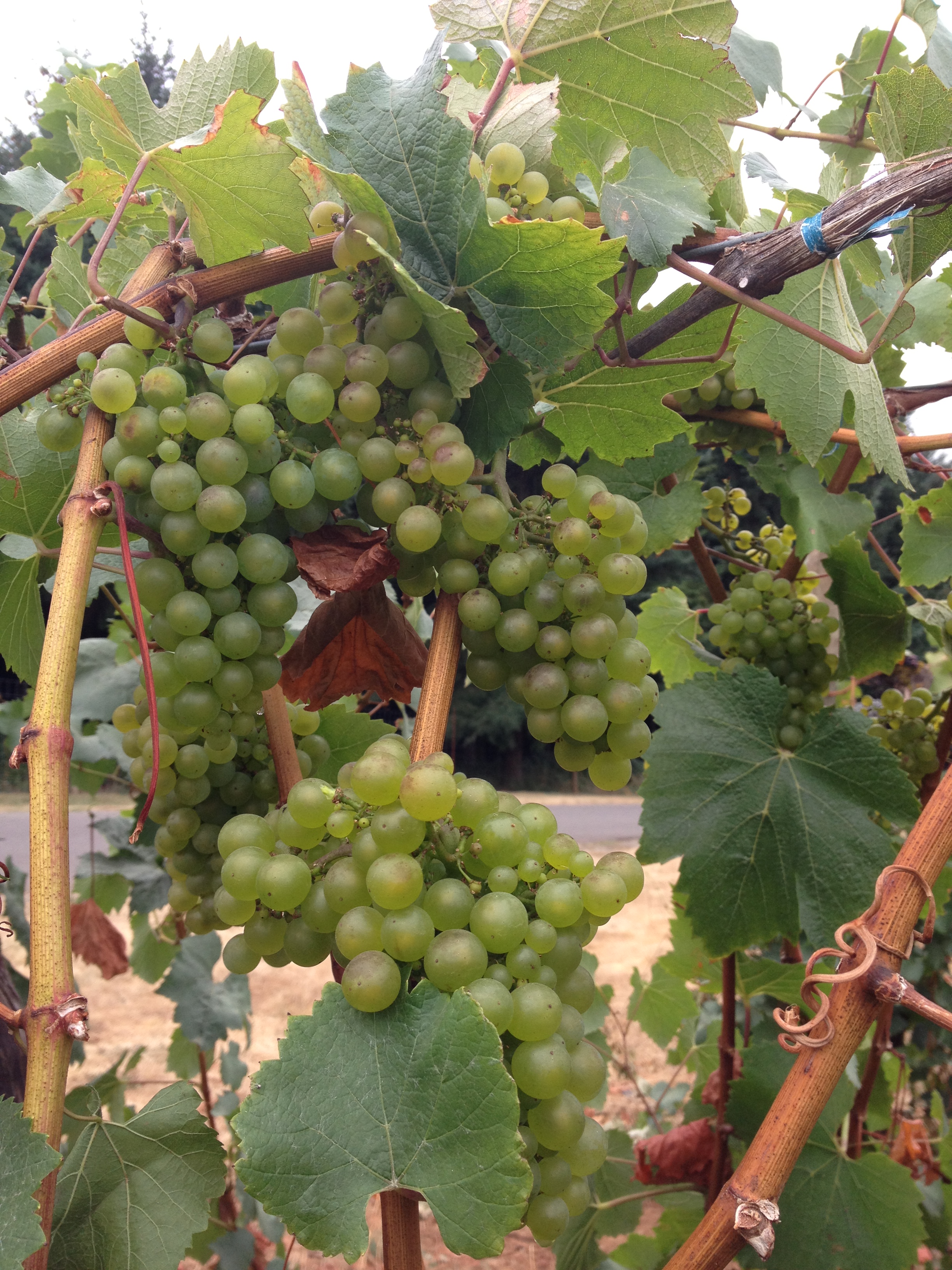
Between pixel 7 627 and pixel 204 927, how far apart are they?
11.2 inches

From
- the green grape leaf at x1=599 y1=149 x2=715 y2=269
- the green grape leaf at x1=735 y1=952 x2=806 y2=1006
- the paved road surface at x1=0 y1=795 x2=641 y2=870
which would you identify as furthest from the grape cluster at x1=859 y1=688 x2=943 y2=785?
the paved road surface at x1=0 y1=795 x2=641 y2=870

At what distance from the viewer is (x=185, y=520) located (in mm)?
510

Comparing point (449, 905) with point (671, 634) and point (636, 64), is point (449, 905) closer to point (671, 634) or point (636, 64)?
point (636, 64)

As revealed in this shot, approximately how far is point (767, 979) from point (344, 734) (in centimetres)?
80

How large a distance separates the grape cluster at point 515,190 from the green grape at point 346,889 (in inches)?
15.0

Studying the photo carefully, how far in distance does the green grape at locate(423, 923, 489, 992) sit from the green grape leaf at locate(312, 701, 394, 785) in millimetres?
406

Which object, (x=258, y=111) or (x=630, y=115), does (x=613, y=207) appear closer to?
(x=630, y=115)

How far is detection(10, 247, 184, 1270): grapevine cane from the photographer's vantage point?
0.42m

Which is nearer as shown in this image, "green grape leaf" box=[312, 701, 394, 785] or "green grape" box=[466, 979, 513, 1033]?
"green grape" box=[466, 979, 513, 1033]

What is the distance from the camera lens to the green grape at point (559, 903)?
47 centimetres

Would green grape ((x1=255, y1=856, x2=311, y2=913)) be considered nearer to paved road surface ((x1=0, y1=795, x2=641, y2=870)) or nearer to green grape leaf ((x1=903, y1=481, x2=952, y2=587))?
green grape leaf ((x1=903, y1=481, x2=952, y2=587))

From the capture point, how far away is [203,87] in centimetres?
63

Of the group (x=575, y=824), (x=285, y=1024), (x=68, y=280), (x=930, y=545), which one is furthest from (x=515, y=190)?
(x=575, y=824)

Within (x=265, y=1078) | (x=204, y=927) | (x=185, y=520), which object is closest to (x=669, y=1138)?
(x=204, y=927)
